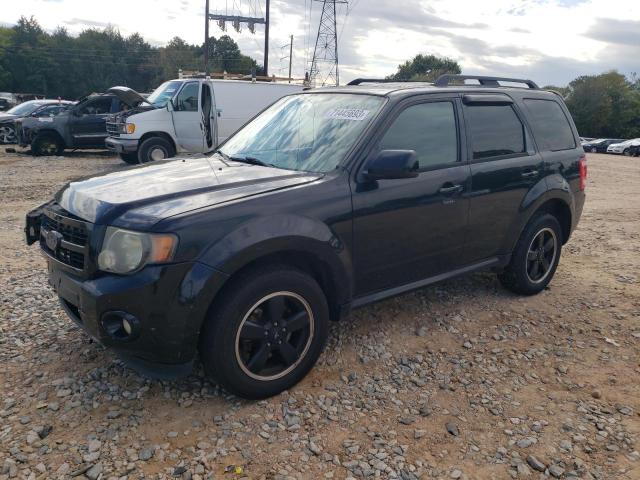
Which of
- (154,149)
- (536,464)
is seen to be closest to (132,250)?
(536,464)

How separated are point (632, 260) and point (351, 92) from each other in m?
4.40

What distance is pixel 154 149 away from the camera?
1266 centimetres

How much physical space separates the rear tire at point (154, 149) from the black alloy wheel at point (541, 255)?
9930 mm

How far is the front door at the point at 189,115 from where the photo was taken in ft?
41.9

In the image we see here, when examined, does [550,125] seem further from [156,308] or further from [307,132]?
[156,308]

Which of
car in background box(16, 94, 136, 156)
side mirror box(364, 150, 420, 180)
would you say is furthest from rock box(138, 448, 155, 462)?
car in background box(16, 94, 136, 156)

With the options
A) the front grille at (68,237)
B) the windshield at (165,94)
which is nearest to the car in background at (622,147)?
the windshield at (165,94)

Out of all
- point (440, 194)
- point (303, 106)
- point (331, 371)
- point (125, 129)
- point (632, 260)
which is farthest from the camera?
point (125, 129)

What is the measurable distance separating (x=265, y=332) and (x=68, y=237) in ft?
4.09

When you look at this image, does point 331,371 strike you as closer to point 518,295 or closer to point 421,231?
point 421,231

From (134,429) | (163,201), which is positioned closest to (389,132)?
(163,201)

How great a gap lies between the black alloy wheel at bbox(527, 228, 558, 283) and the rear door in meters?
0.45

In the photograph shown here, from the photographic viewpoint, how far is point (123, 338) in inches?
107

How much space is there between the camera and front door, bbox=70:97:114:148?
14539 mm
